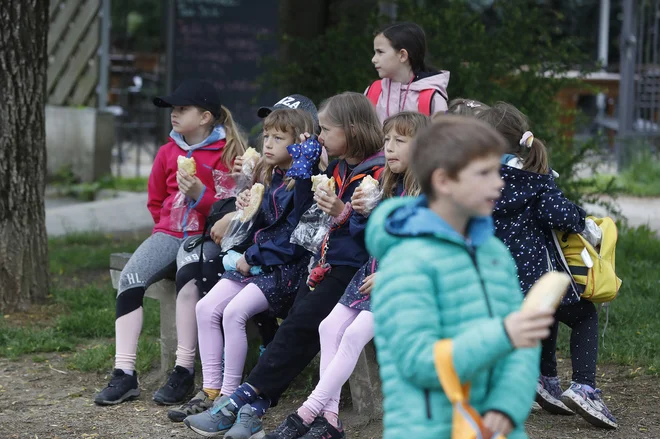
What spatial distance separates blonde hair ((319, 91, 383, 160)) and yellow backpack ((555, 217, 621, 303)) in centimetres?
89

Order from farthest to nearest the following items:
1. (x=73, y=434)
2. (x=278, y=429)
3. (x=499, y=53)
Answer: (x=499, y=53) < (x=73, y=434) < (x=278, y=429)

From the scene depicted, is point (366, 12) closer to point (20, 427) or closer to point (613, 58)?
point (20, 427)

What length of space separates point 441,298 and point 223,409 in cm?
202

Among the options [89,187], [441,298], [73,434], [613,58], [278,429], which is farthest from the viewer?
[613,58]

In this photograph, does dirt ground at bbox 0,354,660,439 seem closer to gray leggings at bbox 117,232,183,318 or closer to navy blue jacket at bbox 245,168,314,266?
gray leggings at bbox 117,232,183,318

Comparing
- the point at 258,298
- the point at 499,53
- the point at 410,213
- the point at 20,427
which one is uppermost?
the point at 499,53

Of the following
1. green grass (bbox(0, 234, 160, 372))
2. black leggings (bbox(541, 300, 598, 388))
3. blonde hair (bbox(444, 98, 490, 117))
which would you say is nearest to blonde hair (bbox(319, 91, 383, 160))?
blonde hair (bbox(444, 98, 490, 117))

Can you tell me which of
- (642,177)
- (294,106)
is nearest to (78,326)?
(294,106)

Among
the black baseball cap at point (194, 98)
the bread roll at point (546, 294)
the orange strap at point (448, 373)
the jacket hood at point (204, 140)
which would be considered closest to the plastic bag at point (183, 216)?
the jacket hood at point (204, 140)

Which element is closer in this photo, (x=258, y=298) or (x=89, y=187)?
(x=258, y=298)

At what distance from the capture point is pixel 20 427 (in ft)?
14.6

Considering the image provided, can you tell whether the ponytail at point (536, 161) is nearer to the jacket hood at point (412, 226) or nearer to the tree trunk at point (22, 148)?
the jacket hood at point (412, 226)

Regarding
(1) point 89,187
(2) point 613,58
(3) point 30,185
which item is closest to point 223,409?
(3) point 30,185

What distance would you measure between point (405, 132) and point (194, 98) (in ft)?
4.97
